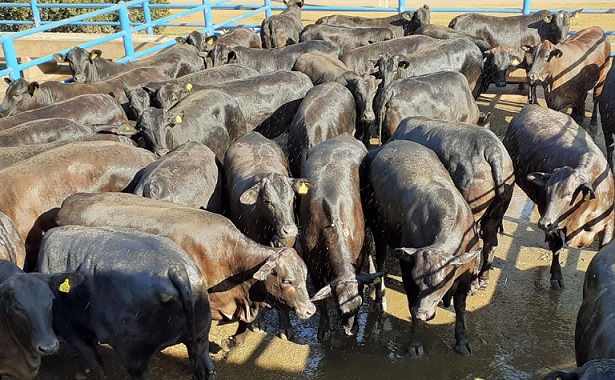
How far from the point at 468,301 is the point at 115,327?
3.20 m

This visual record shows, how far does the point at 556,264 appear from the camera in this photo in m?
6.32

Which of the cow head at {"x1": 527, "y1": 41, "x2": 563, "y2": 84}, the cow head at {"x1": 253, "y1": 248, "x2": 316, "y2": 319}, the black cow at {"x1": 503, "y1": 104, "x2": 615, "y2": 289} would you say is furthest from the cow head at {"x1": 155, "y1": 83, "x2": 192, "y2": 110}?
the cow head at {"x1": 527, "y1": 41, "x2": 563, "y2": 84}

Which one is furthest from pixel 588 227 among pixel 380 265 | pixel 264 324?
pixel 264 324

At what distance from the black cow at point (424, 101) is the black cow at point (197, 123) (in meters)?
1.90

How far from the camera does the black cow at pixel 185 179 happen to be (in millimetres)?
6250

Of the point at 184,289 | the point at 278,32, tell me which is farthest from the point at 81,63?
the point at 184,289

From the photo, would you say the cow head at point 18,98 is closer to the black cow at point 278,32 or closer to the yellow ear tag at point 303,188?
the yellow ear tag at point 303,188

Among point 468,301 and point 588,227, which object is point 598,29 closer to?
point 588,227

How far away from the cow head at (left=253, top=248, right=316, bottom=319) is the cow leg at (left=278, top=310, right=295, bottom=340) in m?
0.59

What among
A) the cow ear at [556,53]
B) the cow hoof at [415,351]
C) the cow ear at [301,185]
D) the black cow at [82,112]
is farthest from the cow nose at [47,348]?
the cow ear at [556,53]

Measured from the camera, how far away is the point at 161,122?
25.1 feet

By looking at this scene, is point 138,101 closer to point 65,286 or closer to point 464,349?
point 65,286

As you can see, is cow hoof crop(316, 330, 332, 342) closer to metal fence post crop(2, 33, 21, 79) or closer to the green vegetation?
metal fence post crop(2, 33, 21, 79)

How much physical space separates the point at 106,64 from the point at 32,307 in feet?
23.2
